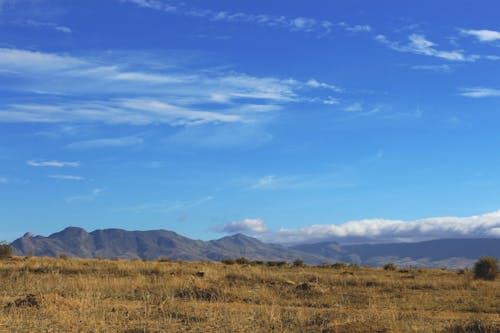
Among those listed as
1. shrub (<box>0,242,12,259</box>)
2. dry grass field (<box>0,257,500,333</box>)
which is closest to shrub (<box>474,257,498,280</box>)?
dry grass field (<box>0,257,500,333</box>)

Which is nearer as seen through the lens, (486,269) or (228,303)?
(228,303)

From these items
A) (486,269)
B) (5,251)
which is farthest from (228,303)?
(5,251)

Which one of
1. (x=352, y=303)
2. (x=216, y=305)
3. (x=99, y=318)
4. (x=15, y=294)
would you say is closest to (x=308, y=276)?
(x=352, y=303)

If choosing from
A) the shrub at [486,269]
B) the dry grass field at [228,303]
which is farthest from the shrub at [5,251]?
the shrub at [486,269]

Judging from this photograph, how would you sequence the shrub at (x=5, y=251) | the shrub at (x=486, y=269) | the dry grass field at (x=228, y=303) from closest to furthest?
the dry grass field at (x=228, y=303) → the shrub at (x=486, y=269) → the shrub at (x=5, y=251)

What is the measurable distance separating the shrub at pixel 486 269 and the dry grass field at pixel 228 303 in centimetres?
673

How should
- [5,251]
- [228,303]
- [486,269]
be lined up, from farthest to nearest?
[5,251] < [486,269] < [228,303]

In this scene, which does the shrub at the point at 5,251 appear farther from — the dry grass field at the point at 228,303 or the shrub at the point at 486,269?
the shrub at the point at 486,269

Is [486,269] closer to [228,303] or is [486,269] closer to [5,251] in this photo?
[228,303]

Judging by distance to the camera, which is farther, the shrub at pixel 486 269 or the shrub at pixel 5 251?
the shrub at pixel 5 251

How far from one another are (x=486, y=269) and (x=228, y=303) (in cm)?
2289

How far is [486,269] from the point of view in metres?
37.7

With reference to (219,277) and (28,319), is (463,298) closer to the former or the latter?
(219,277)

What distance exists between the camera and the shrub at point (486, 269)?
37.3m
